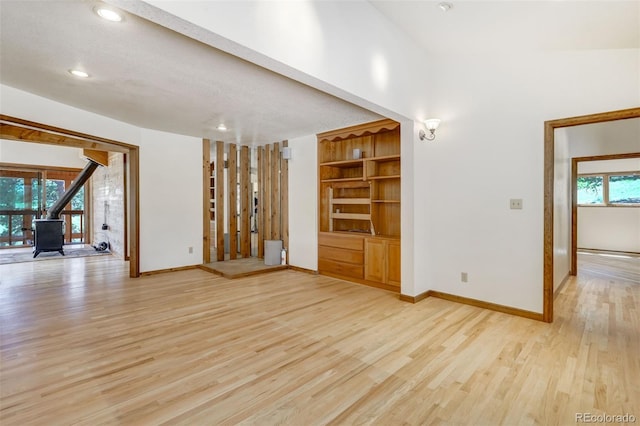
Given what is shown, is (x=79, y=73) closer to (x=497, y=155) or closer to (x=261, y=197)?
(x=261, y=197)

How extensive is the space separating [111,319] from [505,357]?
12.5ft

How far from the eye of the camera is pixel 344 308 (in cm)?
367

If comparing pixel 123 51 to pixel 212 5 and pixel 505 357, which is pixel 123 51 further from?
pixel 505 357

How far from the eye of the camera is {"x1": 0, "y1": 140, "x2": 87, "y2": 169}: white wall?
26.1ft

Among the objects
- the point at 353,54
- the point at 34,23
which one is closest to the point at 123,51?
the point at 34,23

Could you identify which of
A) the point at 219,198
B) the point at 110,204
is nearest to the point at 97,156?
the point at 110,204

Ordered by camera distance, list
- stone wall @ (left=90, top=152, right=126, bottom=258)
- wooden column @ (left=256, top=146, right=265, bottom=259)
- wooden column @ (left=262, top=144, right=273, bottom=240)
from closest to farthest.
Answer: wooden column @ (left=262, top=144, right=273, bottom=240) → wooden column @ (left=256, top=146, right=265, bottom=259) → stone wall @ (left=90, top=152, right=126, bottom=258)

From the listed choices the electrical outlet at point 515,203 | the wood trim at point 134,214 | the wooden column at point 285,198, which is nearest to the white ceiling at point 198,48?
the wood trim at point 134,214

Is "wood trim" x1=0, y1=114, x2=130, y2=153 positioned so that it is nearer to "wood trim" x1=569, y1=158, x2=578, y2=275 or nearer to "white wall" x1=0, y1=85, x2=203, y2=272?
"white wall" x1=0, y1=85, x2=203, y2=272

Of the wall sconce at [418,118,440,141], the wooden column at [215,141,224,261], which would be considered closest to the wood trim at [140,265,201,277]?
the wooden column at [215,141,224,261]

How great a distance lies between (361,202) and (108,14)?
3.82m

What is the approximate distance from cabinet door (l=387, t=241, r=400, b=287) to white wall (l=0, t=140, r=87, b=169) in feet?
29.3

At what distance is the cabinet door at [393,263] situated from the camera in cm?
431

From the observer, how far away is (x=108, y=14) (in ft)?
6.82
